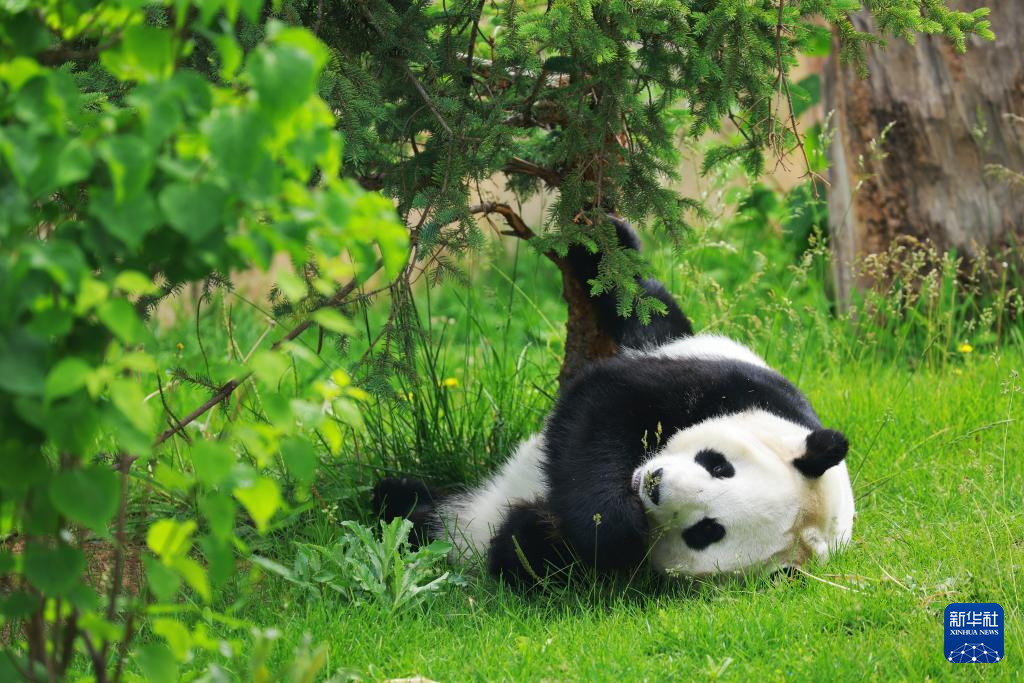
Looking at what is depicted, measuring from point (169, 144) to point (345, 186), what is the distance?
21 cm

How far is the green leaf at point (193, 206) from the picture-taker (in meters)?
1.13

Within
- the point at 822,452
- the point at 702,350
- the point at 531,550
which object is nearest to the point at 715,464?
the point at 822,452

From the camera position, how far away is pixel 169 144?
1.26 m

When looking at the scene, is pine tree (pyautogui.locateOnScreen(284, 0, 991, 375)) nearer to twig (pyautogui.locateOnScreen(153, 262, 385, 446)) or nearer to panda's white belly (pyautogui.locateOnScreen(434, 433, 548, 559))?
twig (pyautogui.locateOnScreen(153, 262, 385, 446))

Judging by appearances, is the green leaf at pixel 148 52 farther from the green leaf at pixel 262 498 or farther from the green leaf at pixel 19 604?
the green leaf at pixel 19 604

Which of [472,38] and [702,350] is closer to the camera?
[472,38]

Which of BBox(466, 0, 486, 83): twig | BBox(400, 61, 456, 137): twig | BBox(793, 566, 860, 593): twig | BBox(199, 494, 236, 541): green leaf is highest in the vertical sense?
BBox(466, 0, 486, 83): twig

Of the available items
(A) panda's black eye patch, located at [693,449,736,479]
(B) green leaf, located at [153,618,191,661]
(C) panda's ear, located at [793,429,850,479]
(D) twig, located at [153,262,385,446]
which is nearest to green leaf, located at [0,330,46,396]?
(B) green leaf, located at [153,618,191,661]

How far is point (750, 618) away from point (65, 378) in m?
1.66

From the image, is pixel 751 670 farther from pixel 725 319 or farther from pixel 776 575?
pixel 725 319

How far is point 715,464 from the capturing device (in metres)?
2.60

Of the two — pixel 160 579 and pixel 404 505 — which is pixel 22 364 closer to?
pixel 160 579

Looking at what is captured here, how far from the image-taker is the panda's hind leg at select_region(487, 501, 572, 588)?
2754 mm

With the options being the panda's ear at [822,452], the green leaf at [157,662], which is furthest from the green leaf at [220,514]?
the panda's ear at [822,452]
